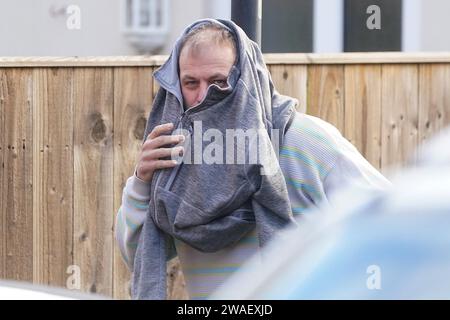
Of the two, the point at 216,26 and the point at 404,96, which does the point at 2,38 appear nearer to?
the point at 404,96

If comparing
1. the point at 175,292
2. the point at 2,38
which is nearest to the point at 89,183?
the point at 175,292

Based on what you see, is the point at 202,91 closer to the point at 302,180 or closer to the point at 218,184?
the point at 218,184

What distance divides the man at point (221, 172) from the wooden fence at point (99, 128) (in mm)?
2656

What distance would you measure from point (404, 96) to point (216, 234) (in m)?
2.99

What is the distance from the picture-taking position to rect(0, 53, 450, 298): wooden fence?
6871 mm

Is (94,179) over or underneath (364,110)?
underneath

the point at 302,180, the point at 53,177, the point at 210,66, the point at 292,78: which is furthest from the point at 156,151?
the point at 53,177

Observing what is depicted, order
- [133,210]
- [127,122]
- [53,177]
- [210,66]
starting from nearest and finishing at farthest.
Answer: [210,66] < [133,210] < [127,122] < [53,177]

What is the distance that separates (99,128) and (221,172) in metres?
3.00

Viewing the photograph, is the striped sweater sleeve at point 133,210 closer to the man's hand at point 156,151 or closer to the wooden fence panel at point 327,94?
the man's hand at point 156,151

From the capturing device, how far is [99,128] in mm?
7133

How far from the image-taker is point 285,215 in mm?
4121

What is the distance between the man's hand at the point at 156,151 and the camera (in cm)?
417

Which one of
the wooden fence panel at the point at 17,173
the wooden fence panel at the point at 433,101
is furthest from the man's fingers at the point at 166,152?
the wooden fence panel at the point at 17,173
